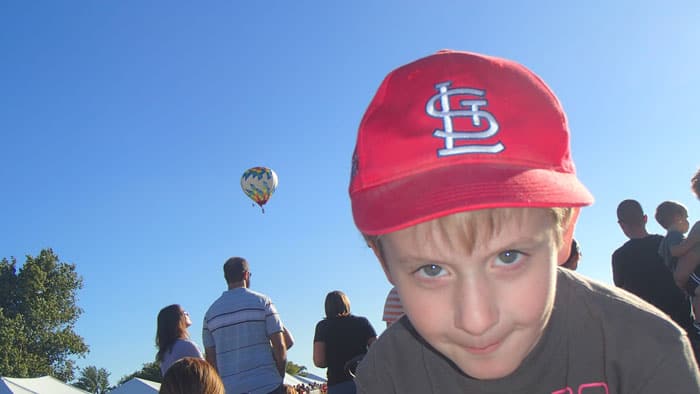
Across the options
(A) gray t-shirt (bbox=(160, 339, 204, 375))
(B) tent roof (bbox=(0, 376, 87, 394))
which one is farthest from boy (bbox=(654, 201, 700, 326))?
(B) tent roof (bbox=(0, 376, 87, 394))

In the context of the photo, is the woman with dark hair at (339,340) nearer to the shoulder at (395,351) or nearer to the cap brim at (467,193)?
the shoulder at (395,351)

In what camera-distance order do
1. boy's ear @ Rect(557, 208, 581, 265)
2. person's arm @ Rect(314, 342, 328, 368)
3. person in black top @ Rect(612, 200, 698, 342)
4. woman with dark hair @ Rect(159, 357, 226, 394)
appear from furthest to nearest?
person's arm @ Rect(314, 342, 328, 368), person in black top @ Rect(612, 200, 698, 342), woman with dark hair @ Rect(159, 357, 226, 394), boy's ear @ Rect(557, 208, 581, 265)

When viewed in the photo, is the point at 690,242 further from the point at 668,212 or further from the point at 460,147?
the point at 460,147

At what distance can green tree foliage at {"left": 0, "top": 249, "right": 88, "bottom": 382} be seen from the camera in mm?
41000

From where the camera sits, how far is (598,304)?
4.87 ft

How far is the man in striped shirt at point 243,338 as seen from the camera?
514 centimetres

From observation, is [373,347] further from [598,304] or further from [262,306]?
[262,306]

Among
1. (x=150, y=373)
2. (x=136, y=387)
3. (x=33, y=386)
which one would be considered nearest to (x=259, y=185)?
(x=136, y=387)

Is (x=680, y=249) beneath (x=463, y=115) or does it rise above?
above

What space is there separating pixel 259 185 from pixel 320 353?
58.3 ft

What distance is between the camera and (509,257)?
123 centimetres

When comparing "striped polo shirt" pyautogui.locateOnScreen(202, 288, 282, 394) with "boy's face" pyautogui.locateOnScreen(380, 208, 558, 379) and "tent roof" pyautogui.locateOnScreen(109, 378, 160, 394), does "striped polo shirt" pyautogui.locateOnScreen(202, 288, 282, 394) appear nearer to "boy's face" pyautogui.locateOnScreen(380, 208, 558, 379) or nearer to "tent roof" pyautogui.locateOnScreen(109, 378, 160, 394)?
"boy's face" pyautogui.locateOnScreen(380, 208, 558, 379)

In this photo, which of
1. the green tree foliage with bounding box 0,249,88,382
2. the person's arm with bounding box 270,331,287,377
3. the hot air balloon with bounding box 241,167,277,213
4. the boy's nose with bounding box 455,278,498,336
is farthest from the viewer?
the green tree foliage with bounding box 0,249,88,382

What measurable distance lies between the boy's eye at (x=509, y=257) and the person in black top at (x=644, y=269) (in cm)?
411
